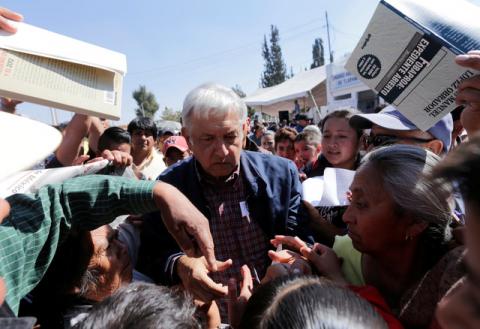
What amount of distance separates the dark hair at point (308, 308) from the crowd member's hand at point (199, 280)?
0.42 m

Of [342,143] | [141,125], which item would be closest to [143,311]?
[342,143]

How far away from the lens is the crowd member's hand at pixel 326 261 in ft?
4.01

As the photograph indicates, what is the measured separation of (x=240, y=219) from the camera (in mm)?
1712

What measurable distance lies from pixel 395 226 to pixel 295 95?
16290 millimetres

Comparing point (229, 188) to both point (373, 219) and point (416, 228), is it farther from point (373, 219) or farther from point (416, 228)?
point (416, 228)

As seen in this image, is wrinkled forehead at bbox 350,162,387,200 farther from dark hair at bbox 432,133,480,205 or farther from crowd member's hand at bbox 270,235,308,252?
dark hair at bbox 432,133,480,205

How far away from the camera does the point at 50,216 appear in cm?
107

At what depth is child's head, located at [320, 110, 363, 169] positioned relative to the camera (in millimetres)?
2545

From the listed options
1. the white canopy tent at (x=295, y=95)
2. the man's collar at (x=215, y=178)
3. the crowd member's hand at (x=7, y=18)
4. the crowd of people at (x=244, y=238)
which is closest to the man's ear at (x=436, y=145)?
the crowd of people at (x=244, y=238)

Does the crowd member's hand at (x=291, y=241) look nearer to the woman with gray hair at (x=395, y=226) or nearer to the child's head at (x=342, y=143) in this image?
the woman with gray hair at (x=395, y=226)

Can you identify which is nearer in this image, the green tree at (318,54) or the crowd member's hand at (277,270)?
the crowd member's hand at (277,270)

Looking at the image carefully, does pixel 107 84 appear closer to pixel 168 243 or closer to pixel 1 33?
pixel 1 33

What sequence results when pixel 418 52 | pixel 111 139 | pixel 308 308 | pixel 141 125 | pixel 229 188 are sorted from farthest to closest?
pixel 141 125
pixel 111 139
pixel 229 188
pixel 418 52
pixel 308 308

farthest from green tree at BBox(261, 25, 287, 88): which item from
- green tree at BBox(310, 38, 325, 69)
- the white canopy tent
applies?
the white canopy tent
